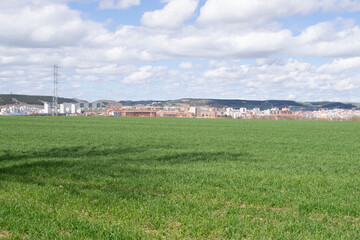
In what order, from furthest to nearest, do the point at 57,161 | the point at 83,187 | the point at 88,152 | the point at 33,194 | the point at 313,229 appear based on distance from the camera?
the point at 88,152, the point at 57,161, the point at 83,187, the point at 33,194, the point at 313,229

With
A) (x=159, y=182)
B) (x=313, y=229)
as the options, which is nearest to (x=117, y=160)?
(x=159, y=182)

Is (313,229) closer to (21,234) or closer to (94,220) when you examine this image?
(94,220)

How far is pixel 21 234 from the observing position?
6273mm

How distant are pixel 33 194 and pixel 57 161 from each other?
5977 millimetres

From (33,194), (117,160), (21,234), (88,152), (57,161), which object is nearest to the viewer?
(21,234)

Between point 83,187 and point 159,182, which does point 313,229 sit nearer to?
point 159,182

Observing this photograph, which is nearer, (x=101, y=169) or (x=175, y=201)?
(x=175, y=201)

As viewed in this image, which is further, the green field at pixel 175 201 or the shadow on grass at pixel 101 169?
the shadow on grass at pixel 101 169

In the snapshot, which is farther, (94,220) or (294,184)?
(294,184)

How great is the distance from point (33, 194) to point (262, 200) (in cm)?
583

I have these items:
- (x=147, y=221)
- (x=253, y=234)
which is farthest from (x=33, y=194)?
(x=253, y=234)

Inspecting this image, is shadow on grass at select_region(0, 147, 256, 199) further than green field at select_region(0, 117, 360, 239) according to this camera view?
Yes

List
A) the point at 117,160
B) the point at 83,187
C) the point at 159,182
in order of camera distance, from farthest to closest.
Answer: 1. the point at 117,160
2. the point at 159,182
3. the point at 83,187

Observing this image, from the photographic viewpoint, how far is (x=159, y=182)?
35.0ft
